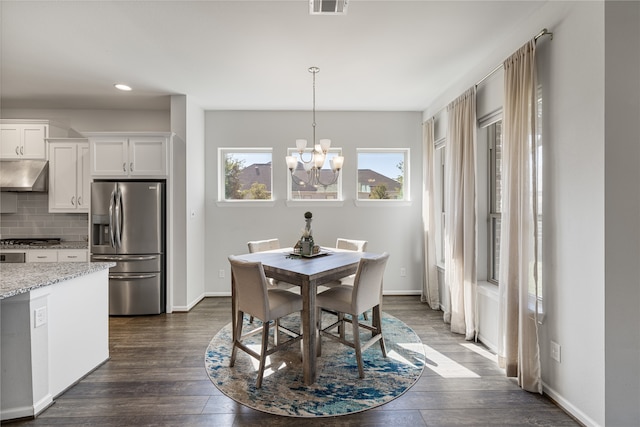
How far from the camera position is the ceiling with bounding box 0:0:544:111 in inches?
86.6

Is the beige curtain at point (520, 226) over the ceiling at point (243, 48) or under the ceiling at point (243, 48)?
under

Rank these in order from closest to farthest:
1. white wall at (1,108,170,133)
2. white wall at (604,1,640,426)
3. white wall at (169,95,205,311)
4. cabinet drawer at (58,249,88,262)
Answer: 1. white wall at (604,1,640,426)
2. cabinet drawer at (58,249,88,262)
3. white wall at (169,95,205,311)
4. white wall at (1,108,170,133)

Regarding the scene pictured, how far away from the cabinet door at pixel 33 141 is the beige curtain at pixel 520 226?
5.62 m

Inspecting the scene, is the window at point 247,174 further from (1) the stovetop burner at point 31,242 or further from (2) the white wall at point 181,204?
(1) the stovetop burner at point 31,242

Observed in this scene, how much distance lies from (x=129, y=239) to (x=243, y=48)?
109 inches

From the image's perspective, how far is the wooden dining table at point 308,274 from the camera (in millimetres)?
2234

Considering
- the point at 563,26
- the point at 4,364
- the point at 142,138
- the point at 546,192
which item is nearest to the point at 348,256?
the point at 546,192

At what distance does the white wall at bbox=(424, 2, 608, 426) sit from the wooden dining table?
1544 millimetres

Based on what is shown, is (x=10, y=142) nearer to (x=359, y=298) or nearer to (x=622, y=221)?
(x=359, y=298)

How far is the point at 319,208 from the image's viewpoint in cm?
451

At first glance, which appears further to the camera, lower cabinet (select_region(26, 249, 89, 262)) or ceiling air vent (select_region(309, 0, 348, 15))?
lower cabinet (select_region(26, 249, 89, 262))

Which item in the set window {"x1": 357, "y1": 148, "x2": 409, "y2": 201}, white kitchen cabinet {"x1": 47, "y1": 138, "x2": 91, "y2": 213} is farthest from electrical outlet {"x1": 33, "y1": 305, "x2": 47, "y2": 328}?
window {"x1": 357, "y1": 148, "x2": 409, "y2": 201}

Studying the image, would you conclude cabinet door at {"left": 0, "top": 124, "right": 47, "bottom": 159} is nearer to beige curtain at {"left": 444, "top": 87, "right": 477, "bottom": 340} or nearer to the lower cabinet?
the lower cabinet

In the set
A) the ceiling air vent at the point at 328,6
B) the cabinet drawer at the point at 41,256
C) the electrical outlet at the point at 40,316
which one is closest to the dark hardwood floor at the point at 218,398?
the electrical outlet at the point at 40,316
